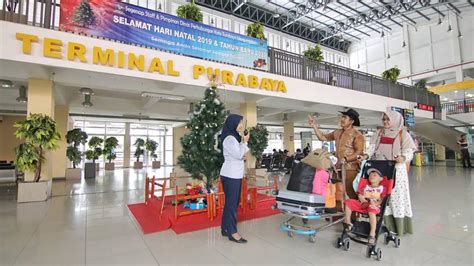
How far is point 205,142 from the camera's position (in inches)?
167

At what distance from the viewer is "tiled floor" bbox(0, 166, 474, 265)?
2320 millimetres

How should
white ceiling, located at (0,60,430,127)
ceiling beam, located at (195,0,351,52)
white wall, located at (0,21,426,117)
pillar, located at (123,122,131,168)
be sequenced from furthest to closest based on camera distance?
pillar, located at (123,122,131,168)
ceiling beam, located at (195,0,351,52)
white ceiling, located at (0,60,430,127)
white wall, located at (0,21,426,117)

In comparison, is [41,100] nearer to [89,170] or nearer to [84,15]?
[84,15]

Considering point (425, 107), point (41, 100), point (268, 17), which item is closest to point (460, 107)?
point (425, 107)

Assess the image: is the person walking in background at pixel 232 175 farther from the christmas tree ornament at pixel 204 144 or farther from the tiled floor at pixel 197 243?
the christmas tree ornament at pixel 204 144

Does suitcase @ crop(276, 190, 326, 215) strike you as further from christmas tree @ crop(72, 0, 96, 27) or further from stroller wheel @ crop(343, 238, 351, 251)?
christmas tree @ crop(72, 0, 96, 27)

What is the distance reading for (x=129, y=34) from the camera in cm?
512

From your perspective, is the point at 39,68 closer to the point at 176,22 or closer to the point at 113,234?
the point at 176,22

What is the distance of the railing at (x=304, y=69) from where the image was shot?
4.49m

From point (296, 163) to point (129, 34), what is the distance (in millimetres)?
4470

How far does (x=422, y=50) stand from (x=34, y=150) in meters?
22.2

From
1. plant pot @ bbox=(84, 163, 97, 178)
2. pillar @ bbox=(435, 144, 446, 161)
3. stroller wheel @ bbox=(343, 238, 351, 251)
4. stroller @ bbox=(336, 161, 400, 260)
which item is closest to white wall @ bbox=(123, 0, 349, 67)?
plant pot @ bbox=(84, 163, 97, 178)

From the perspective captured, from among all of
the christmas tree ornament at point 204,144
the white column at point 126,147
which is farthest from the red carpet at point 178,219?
the white column at point 126,147

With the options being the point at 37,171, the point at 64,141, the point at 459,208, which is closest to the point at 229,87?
the point at 37,171
